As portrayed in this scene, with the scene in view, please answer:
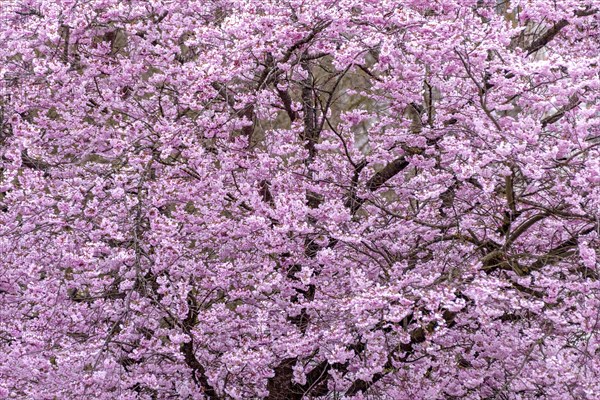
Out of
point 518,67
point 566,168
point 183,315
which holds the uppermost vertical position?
point 518,67

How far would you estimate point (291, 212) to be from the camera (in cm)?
610

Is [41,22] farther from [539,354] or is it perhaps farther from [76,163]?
[539,354]

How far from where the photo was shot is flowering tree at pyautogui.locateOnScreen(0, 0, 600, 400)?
566 centimetres

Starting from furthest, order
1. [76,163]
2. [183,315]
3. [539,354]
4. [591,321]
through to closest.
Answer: [76,163], [183,315], [539,354], [591,321]

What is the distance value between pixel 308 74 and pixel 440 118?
175cm

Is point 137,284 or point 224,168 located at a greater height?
point 224,168

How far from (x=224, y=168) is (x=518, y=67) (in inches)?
100.0

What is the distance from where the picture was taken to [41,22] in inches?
272

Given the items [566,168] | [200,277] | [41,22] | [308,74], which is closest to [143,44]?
[41,22]

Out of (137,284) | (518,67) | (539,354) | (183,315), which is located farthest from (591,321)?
(137,284)

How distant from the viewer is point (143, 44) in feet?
24.1

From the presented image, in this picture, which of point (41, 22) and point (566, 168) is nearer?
point (566, 168)

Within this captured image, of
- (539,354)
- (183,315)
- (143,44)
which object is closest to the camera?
(539,354)

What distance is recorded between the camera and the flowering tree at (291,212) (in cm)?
566
